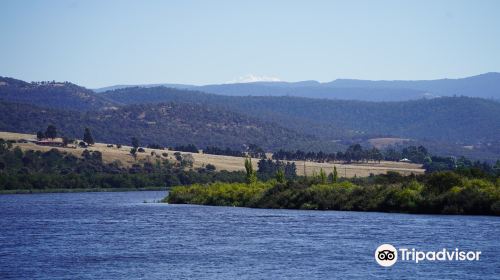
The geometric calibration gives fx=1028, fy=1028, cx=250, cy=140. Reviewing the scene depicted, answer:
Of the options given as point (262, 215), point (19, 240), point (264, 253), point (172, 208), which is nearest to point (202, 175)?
point (172, 208)

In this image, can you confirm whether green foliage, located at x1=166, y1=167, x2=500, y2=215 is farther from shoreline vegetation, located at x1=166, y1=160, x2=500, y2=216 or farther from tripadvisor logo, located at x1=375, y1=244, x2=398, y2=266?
tripadvisor logo, located at x1=375, y1=244, x2=398, y2=266

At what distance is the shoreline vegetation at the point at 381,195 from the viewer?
304 ft

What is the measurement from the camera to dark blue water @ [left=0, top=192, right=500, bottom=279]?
55312 mm

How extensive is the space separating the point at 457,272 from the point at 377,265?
501cm

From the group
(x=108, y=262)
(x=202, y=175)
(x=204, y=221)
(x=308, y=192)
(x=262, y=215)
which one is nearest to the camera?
(x=108, y=262)

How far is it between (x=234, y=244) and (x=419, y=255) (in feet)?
49.8

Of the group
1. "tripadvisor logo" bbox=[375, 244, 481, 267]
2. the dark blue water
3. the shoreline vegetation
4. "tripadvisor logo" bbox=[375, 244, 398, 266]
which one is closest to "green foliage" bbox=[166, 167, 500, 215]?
the shoreline vegetation

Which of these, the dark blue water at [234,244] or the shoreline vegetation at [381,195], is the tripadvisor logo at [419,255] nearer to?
the dark blue water at [234,244]

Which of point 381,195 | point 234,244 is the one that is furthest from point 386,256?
point 381,195

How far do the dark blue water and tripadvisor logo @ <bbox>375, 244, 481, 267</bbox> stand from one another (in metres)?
0.66

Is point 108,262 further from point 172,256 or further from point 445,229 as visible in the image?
point 445,229

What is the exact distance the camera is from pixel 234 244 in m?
70.1

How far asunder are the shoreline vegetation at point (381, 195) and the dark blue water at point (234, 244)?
4364mm

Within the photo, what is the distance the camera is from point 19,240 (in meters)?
75.6
